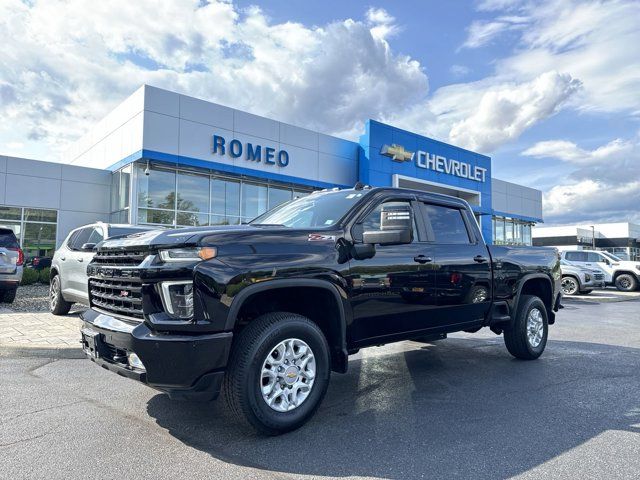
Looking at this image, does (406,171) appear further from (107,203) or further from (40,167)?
(40,167)

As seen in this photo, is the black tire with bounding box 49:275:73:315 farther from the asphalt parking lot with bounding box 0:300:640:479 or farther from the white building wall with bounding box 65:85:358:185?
the white building wall with bounding box 65:85:358:185

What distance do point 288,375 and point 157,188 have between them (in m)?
16.5

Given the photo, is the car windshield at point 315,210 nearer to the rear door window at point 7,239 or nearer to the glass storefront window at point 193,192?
the rear door window at point 7,239


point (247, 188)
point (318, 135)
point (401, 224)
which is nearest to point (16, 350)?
point (401, 224)

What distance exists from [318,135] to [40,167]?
11.8 metres

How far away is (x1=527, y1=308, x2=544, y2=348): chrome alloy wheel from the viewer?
6.29 m

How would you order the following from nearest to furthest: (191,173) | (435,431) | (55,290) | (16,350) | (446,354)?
A: (435,431)
(16,350)
(446,354)
(55,290)
(191,173)

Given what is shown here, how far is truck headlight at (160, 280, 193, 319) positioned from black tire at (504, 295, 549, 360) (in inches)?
172

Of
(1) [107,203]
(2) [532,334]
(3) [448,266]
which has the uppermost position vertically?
(1) [107,203]

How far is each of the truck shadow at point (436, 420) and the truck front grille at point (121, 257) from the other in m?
1.31

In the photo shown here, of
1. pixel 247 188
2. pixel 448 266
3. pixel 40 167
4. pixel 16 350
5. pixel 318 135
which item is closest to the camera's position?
pixel 448 266

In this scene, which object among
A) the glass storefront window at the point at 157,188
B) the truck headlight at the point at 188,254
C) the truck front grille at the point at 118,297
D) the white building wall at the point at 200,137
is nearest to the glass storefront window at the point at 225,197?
the white building wall at the point at 200,137

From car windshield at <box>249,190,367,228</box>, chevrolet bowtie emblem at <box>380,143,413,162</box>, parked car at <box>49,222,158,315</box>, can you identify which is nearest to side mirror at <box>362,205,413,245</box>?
car windshield at <box>249,190,367,228</box>

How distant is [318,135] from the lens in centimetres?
2330
